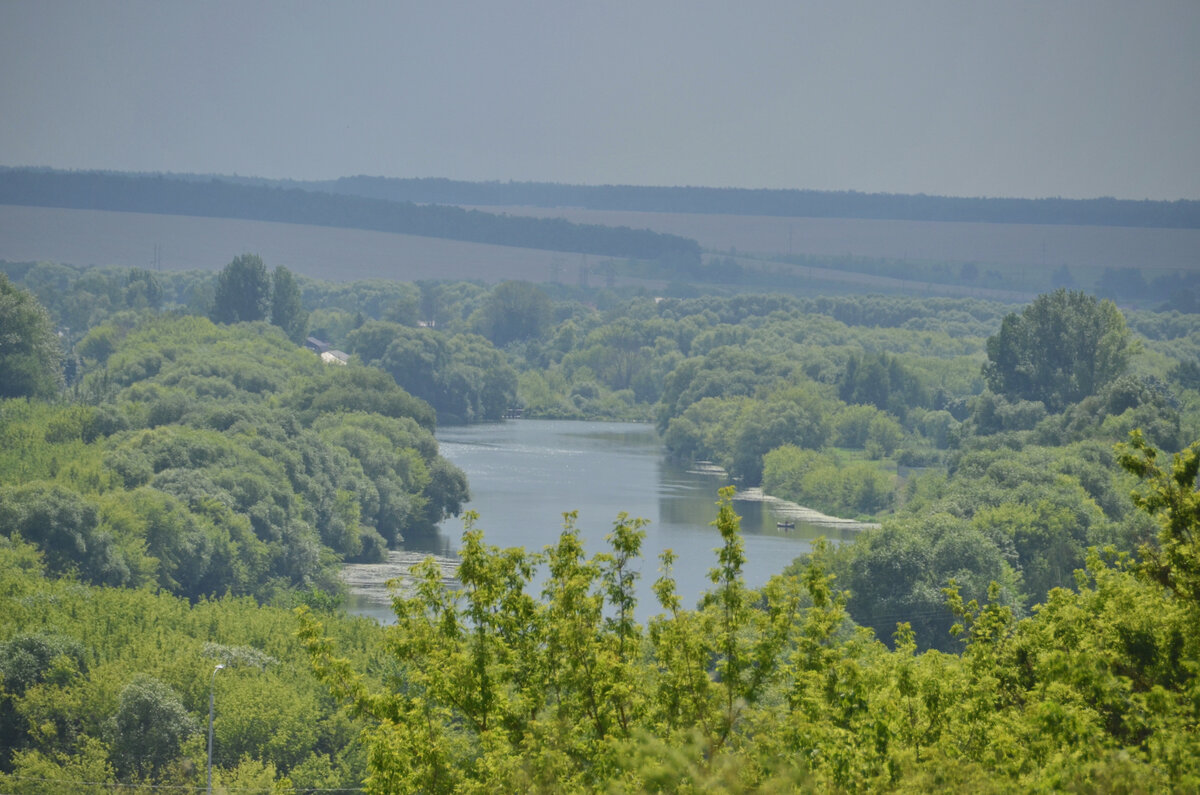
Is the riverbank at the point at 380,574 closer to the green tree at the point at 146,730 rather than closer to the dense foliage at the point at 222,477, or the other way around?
the dense foliage at the point at 222,477

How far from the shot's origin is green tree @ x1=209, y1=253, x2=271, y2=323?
13575cm

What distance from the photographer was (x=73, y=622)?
35.1 m

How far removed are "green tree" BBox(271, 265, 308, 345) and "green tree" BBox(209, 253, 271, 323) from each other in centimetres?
114

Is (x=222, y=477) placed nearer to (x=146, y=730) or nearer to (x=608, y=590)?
(x=146, y=730)

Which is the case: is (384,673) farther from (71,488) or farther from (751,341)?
(751,341)

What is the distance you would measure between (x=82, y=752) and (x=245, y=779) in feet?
11.7

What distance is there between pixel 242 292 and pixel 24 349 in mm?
51037

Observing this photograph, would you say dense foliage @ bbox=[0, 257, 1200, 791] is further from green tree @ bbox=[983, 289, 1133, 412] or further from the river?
the river

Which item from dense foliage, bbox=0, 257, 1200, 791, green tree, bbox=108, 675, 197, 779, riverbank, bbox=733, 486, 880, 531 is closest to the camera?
dense foliage, bbox=0, 257, 1200, 791

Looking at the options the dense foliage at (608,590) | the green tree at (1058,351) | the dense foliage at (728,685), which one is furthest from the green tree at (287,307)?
the dense foliage at (728,685)

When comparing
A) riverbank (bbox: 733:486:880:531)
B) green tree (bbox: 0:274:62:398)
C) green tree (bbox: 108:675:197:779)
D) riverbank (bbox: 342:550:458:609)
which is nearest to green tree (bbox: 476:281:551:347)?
green tree (bbox: 0:274:62:398)

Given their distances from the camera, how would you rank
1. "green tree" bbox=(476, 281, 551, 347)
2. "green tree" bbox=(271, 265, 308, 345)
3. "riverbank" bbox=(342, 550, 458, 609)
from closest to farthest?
"riverbank" bbox=(342, 550, 458, 609), "green tree" bbox=(271, 265, 308, 345), "green tree" bbox=(476, 281, 551, 347)

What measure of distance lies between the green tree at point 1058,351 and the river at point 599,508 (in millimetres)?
18784

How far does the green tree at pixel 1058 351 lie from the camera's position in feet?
305
